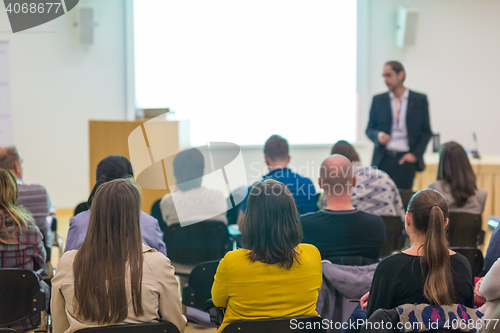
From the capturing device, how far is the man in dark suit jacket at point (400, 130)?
4578mm

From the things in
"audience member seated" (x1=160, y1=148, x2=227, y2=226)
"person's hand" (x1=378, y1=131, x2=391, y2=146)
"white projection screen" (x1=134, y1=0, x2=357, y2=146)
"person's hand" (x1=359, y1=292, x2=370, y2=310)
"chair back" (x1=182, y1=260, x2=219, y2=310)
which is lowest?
"chair back" (x1=182, y1=260, x2=219, y2=310)

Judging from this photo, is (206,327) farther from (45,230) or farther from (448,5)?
(448,5)

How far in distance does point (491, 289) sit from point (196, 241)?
1757 millimetres

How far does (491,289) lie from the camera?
193 cm

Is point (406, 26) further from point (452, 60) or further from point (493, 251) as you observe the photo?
point (493, 251)

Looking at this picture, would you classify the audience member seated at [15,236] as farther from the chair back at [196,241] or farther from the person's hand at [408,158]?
the person's hand at [408,158]

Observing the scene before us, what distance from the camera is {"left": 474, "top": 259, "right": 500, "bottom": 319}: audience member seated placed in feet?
6.24

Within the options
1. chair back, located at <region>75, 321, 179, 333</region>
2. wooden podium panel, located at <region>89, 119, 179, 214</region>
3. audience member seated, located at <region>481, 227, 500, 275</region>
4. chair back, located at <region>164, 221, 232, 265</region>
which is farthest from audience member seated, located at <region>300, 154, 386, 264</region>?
wooden podium panel, located at <region>89, 119, 179, 214</region>

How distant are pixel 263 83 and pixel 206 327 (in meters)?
4.42

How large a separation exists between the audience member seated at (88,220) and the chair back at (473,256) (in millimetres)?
1599

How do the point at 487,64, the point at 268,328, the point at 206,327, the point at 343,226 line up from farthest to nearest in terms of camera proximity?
the point at 487,64 → the point at 206,327 → the point at 343,226 → the point at 268,328

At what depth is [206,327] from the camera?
3.13 metres

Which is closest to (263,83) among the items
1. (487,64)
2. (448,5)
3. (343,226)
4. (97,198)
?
(448,5)

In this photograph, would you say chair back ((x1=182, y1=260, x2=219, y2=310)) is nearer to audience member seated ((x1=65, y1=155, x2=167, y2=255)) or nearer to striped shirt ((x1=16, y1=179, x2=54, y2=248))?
audience member seated ((x1=65, y1=155, x2=167, y2=255))
